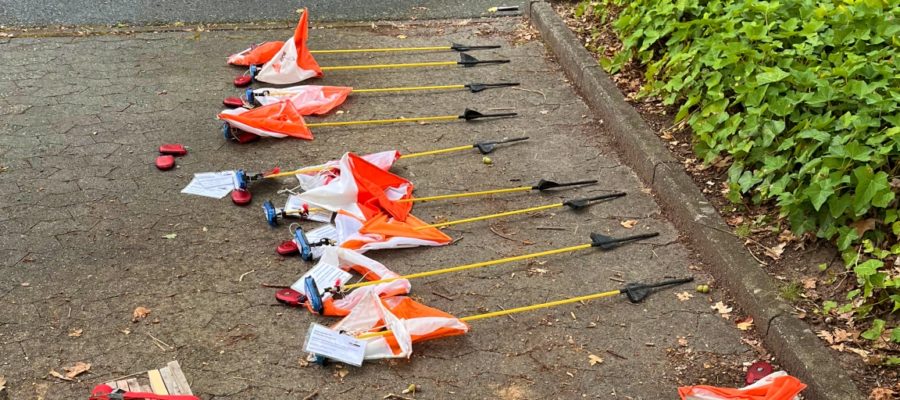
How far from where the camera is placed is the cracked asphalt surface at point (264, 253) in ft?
11.3

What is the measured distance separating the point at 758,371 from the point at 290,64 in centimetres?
398

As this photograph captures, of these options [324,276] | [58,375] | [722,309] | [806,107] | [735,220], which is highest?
[806,107]

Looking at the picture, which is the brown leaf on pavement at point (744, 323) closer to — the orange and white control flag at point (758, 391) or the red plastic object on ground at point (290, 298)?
the orange and white control flag at point (758, 391)

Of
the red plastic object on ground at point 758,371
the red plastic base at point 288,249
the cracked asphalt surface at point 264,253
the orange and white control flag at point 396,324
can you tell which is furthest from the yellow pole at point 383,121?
the red plastic object on ground at point 758,371

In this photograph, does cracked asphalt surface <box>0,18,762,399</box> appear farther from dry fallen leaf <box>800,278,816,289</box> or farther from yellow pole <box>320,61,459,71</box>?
dry fallen leaf <box>800,278,816,289</box>

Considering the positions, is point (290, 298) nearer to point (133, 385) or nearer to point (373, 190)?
point (133, 385)

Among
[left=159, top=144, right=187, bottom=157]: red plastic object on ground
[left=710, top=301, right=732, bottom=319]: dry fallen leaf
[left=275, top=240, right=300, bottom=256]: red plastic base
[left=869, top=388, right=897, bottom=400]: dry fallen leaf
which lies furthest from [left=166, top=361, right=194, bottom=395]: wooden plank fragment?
[left=869, top=388, right=897, bottom=400]: dry fallen leaf

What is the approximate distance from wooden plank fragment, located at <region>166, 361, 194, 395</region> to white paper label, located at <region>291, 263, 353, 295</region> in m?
0.70

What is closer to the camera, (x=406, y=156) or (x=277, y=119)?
(x=406, y=156)

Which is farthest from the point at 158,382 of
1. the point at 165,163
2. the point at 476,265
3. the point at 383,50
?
the point at 383,50

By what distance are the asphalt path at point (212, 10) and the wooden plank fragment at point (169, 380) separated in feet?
14.8

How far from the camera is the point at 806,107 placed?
165 inches

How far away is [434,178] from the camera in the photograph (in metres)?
4.95

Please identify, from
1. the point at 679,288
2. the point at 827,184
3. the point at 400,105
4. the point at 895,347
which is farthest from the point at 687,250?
the point at 400,105
